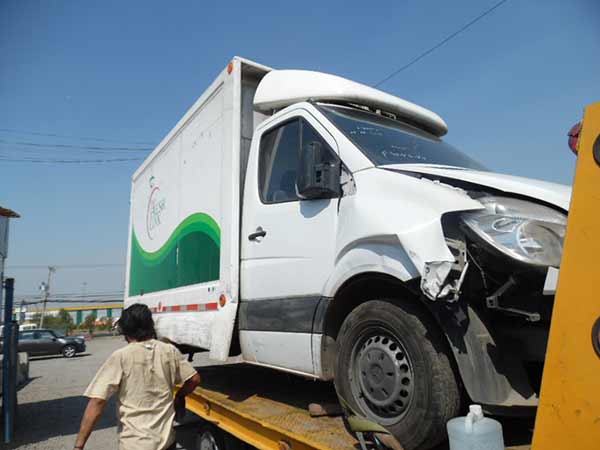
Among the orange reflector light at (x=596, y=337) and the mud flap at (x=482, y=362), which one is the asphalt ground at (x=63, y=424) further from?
the orange reflector light at (x=596, y=337)

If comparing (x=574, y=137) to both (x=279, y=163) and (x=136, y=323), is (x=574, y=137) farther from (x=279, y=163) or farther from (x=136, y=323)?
(x=136, y=323)

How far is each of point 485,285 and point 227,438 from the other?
3004 millimetres

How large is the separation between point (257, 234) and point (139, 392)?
1.44 meters

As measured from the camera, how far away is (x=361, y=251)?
2.72 meters

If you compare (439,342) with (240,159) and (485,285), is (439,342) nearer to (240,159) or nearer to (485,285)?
(485,285)

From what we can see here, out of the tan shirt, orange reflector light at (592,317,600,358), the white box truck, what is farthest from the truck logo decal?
orange reflector light at (592,317,600,358)

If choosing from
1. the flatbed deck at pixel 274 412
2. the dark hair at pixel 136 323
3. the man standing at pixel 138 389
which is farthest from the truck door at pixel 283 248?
the dark hair at pixel 136 323

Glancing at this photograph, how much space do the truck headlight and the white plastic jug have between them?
696 millimetres

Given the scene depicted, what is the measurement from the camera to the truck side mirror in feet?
9.75

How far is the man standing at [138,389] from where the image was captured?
2.79 meters

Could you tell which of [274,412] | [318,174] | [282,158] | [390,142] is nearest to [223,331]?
[274,412]

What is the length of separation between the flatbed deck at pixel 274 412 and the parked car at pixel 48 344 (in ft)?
63.5

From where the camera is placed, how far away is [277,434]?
3.00 metres

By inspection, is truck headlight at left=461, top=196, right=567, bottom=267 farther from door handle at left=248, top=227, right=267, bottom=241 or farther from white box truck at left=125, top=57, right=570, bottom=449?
door handle at left=248, top=227, right=267, bottom=241
